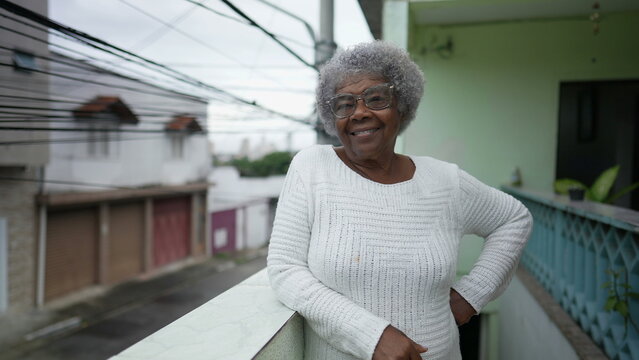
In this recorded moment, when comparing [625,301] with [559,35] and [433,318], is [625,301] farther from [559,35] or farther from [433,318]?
[559,35]

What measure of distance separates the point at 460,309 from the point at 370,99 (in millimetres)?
770

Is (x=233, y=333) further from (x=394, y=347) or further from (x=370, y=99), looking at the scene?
(x=370, y=99)

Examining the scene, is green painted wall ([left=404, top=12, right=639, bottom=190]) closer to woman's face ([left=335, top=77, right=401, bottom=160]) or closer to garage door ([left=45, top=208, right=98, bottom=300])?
woman's face ([left=335, top=77, right=401, bottom=160])

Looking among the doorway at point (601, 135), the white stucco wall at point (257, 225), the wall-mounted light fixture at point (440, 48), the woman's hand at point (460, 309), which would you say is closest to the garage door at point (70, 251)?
the white stucco wall at point (257, 225)

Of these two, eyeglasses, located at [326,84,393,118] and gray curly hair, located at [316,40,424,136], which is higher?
gray curly hair, located at [316,40,424,136]

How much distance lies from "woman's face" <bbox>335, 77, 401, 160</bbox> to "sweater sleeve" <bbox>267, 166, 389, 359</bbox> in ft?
0.76

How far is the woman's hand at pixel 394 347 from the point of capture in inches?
45.9

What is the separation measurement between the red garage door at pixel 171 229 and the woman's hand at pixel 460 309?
13622mm

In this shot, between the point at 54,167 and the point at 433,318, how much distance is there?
11.1 meters

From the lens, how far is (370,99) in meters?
1.41

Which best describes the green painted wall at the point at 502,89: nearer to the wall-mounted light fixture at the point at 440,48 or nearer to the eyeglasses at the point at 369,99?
the wall-mounted light fixture at the point at 440,48

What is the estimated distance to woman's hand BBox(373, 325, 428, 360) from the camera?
117 centimetres

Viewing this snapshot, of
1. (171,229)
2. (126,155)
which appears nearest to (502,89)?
(126,155)

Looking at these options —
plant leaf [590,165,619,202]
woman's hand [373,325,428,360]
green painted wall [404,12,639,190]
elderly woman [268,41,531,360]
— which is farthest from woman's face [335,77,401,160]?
green painted wall [404,12,639,190]
